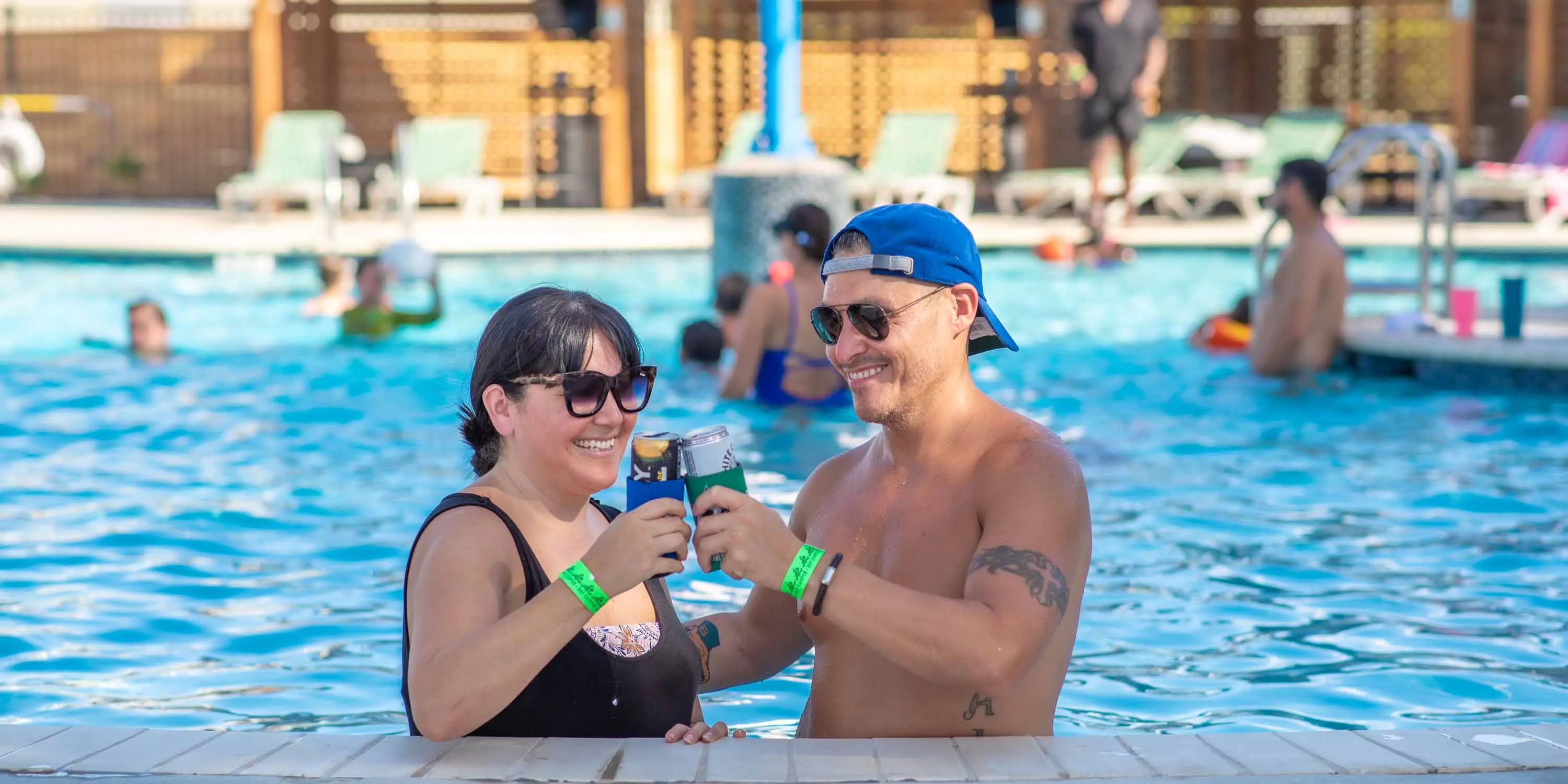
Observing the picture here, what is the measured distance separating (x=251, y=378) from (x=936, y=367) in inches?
308

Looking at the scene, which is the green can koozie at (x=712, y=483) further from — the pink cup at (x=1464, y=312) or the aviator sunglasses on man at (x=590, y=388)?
the pink cup at (x=1464, y=312)

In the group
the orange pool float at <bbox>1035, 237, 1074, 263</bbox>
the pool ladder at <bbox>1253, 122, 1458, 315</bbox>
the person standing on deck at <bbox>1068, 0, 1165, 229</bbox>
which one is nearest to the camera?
the pool ladder at <bbox>1253, 122, 1458, 315</bbox>

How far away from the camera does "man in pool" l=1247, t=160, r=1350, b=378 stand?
8.64 metres

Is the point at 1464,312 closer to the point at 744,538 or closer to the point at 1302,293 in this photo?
the point at 1302,293

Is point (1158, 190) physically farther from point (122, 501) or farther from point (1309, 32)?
point (122, 501)

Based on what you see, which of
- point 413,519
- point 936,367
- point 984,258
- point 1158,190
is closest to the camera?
point 936,367

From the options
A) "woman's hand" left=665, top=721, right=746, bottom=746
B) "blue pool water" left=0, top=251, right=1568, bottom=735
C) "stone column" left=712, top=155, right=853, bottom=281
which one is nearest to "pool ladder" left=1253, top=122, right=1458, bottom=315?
"blue pool water" left=0, top=251, right=1568, bottom=735

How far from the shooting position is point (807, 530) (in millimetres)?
2893

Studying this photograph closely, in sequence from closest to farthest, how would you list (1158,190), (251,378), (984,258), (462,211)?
(251,378) < (984,258) < (1158,190) < (462,211)

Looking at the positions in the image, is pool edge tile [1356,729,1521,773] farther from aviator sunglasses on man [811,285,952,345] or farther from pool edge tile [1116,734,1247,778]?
aviator sunglasses on man [811,285,952,345]

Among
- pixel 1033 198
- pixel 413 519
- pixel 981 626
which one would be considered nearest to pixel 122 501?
pixel 413 519

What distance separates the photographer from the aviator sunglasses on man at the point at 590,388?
2498 mm

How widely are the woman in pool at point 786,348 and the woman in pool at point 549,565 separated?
4800 mm

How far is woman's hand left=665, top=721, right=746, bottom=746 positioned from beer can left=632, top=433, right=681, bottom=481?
50 cm
